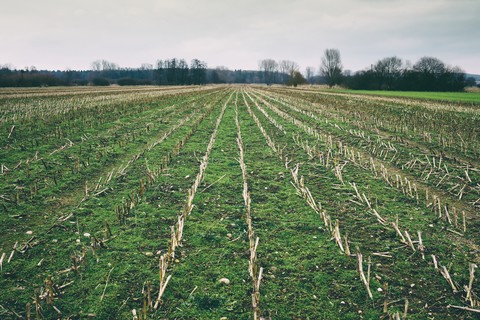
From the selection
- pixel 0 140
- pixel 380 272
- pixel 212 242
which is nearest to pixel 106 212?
pixel 212 242

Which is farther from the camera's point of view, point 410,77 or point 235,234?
point 410,77

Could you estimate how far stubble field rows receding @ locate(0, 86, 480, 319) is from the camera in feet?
11.8

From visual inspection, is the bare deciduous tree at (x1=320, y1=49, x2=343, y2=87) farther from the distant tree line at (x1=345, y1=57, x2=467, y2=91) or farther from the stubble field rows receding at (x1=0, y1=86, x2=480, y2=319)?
the stubble field rows receding at (x1=0, y1=86, x2=480, y2=319)

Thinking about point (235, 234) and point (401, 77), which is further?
point (401, 77)

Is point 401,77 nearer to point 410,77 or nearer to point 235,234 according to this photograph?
point 410,77

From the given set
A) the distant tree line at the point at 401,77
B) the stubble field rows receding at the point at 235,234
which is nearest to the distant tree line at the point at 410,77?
the distant tree line at the point at 401,77

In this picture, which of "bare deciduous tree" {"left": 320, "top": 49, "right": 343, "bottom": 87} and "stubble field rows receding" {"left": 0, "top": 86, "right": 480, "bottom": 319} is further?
"bare deciduous tree" {"left": 320, "top": 49, "right": 343, "bottom": 87}

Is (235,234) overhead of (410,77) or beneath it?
beneath

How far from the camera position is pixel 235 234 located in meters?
5.17

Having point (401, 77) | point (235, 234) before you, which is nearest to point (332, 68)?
point (401, 77)

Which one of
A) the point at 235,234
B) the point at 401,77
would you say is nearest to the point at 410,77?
the point at 401,77

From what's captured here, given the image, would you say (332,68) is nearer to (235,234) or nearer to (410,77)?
(410,77)

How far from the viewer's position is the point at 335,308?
11.6ft

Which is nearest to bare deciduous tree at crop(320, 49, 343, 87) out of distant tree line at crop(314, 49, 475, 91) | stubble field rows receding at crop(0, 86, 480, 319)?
distant tree line at crop(314, 49, 475, 91)
